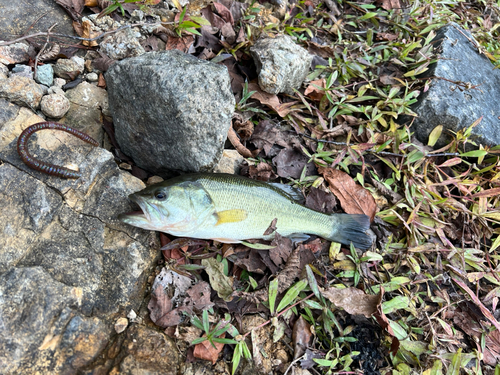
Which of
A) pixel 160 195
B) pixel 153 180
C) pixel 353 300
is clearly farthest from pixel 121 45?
pixel 353 300

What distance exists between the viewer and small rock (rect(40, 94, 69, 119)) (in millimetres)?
3717

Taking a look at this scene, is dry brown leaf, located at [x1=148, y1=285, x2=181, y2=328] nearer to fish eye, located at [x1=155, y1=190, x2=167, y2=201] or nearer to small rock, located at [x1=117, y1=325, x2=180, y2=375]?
small rock, located at [x1=117, y1=325, x2=180, y2=375]

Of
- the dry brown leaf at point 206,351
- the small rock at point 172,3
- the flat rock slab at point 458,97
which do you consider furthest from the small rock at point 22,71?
the flat rock slab at point 458,97

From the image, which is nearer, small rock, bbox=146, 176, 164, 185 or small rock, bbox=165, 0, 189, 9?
small rock, bbox=146, 176, 164, 185

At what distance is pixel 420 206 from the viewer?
462 centimetres

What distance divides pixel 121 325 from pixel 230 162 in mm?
2216

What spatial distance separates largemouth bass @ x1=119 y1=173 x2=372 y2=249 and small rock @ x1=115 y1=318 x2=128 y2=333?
36.4 inches

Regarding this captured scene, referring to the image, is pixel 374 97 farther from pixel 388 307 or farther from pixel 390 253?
pixel 388 307

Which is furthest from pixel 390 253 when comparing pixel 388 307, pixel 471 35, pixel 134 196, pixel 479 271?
pixel 471 35

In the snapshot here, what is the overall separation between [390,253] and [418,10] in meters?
4.40

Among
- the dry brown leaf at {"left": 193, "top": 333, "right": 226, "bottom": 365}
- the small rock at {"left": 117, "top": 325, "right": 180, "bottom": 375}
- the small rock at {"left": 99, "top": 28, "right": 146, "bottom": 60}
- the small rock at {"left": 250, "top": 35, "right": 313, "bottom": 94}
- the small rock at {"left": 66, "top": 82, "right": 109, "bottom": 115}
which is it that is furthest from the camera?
the small rock at {"left": 250, "top": 35, "right": 313, "bottom": 94}

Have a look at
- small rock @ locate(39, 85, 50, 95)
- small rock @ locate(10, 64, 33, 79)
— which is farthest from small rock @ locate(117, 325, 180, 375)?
small rock @ locate(10, 64, 33, 79)

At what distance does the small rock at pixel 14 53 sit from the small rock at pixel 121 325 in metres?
3.22

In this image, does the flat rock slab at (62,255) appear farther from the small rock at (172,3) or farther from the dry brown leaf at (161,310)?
the small rock at (172,3)
